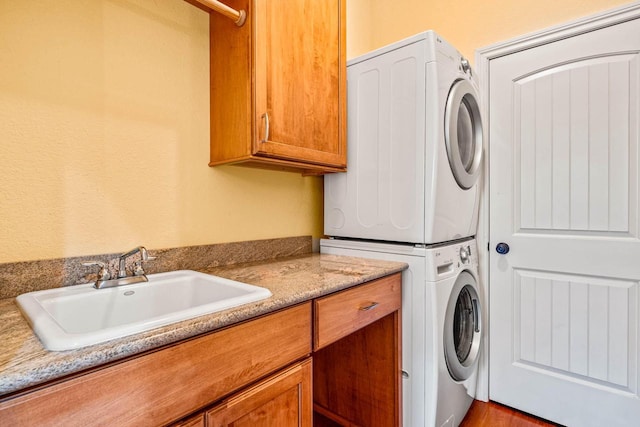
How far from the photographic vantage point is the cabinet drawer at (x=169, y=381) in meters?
0.56

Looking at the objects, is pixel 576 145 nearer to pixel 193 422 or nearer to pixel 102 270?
pixel 193 422

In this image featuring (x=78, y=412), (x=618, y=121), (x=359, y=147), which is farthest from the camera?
(x=359, y=147)

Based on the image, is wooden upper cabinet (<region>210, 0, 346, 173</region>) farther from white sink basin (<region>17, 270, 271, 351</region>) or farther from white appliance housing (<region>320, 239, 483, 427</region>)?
white appliance housing (<region>320, 239, 483, 427</region>)

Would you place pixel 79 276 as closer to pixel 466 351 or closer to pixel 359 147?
pixel 359 147

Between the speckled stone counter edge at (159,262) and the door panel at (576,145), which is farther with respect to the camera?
the door panel at (576,145)

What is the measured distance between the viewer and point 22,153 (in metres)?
1.01

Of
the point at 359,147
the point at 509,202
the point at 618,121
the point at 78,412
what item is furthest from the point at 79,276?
the point at 618,121

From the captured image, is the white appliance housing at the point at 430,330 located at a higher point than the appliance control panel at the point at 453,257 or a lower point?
lower

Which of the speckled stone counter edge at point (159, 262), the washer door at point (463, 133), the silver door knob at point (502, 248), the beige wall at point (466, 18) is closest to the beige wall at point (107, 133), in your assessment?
the speckled stone counter edge at point (159, 262)

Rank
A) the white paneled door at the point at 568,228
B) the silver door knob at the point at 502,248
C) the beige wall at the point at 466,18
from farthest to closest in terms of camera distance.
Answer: the silver door knob at the point at 502,248, the beige wall at the point at 466,18, the white paneled door at the point at 568,228

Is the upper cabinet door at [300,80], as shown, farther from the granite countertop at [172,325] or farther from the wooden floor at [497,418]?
the wooden floor at [497,418]

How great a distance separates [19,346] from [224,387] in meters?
0.42

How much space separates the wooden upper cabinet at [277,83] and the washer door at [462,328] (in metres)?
0.89

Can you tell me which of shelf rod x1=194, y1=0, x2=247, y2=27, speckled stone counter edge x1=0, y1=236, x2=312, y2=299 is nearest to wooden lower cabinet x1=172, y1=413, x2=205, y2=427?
speckled stone counter edge x1=0, y1=236, x2=312, y2=299
